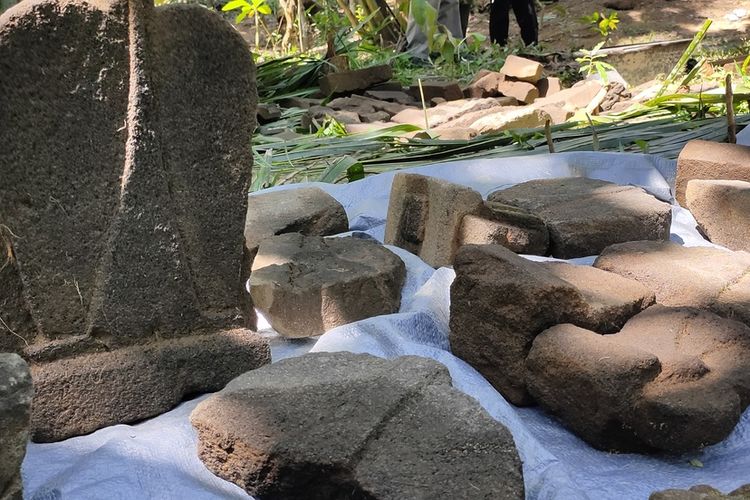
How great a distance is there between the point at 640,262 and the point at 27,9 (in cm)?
175

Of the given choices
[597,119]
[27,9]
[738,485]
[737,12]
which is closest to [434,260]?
[738,485]

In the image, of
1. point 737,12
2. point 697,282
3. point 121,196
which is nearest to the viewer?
point 121,196

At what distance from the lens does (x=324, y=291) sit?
2584 millimetres

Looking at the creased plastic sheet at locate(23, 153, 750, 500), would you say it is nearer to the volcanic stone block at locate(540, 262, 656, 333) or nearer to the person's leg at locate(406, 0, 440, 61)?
the volcanic stone block at locate(540, 262, 656, 333)

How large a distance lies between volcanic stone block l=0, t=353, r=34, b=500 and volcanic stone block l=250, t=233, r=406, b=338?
3.30 ft

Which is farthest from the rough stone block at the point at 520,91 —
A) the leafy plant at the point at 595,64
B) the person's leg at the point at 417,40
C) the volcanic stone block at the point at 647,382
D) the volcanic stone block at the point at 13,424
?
the volcanic stone block at the point at 13,424

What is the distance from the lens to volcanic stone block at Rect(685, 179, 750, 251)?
316 centimetres

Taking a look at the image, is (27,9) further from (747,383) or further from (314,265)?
(747,383)

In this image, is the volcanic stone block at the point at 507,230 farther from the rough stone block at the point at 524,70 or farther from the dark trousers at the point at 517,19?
the dark trousers at the point at 517,19

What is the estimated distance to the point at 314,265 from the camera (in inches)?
110

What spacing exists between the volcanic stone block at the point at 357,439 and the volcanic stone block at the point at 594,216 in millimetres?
1328

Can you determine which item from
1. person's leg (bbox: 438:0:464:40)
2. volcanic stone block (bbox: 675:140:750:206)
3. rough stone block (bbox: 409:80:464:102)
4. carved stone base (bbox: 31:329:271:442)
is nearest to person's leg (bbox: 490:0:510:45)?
person's leg (bbox: 438:0:464:40)

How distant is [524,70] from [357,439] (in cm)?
541

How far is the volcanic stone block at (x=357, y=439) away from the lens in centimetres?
168
